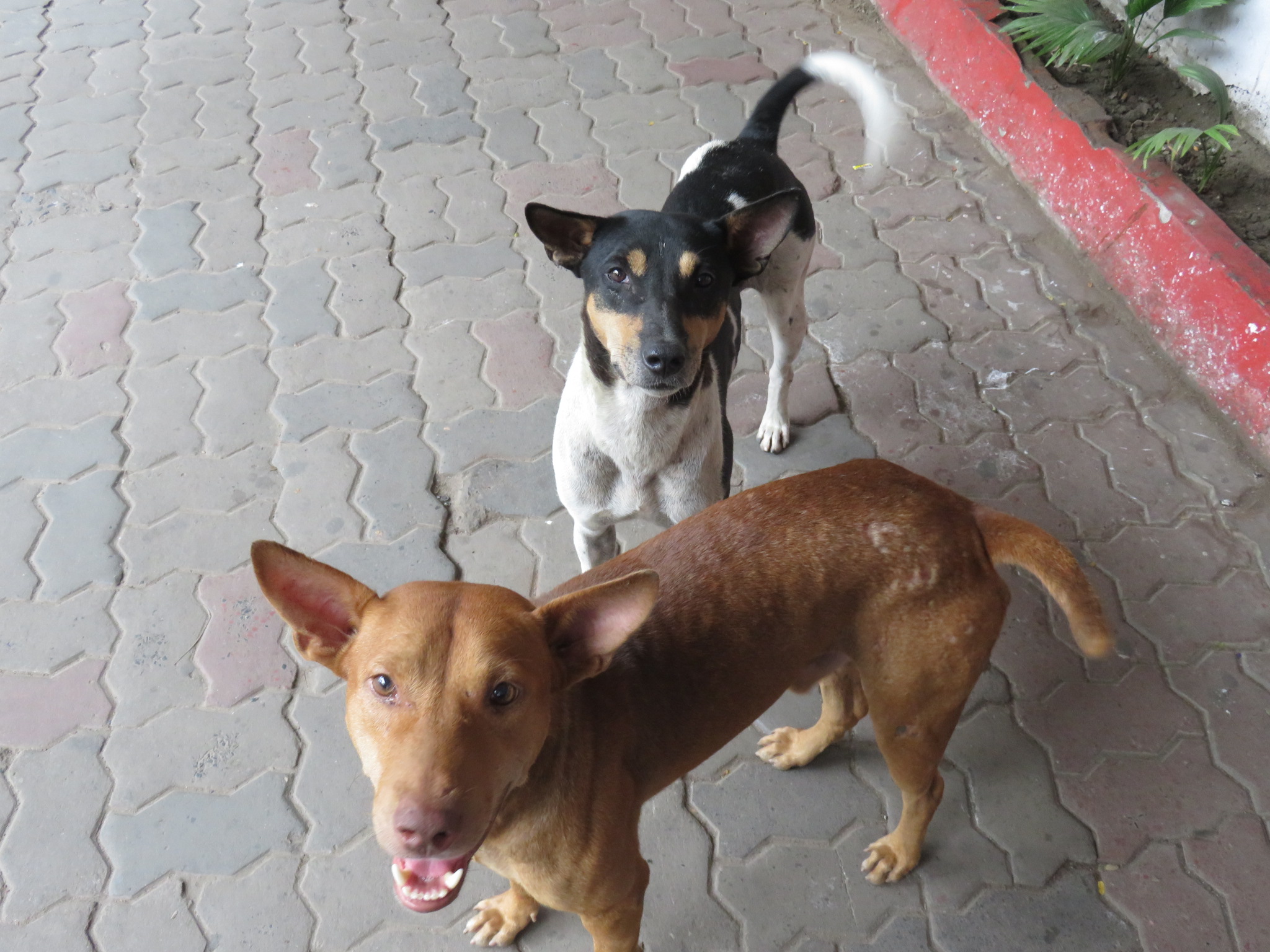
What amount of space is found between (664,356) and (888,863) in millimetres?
1796

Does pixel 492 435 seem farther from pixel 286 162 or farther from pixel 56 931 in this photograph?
pixel 286 162

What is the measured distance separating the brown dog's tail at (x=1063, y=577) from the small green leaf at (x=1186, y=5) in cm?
404

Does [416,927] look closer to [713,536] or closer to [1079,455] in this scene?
[713,536]

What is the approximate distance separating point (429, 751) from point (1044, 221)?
16.3 feet

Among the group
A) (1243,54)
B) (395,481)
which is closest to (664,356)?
(395,481)

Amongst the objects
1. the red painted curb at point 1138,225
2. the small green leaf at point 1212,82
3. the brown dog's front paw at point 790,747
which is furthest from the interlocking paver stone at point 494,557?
the small green leaf at point 1212,82

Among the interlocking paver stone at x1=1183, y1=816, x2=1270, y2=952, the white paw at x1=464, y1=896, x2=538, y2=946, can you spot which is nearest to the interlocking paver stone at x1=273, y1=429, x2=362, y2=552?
the white paw at x1=464, y1=896, x2=538, y2=946

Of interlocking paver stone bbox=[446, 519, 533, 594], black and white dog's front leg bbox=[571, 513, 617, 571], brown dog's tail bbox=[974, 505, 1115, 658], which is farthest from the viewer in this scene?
interlocking paver stone bbox=[446, 519, 533, 594]

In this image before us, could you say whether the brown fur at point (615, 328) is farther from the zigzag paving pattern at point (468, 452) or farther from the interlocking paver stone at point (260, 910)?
the interlocking paver stone at point (260, 910)

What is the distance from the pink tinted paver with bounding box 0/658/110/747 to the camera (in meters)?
3.40

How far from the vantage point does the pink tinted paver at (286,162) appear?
5.73 m

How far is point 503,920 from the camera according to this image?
2871 mm

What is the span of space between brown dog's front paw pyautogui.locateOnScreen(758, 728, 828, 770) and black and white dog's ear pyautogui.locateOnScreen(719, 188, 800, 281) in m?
1.63

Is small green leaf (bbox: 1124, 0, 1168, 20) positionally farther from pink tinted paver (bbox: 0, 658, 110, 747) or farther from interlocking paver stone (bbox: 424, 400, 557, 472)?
pink tinted paver (bbox: 0, 658, 110, 747)
